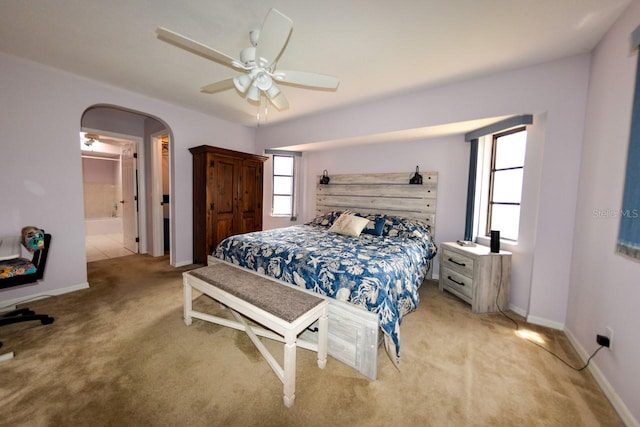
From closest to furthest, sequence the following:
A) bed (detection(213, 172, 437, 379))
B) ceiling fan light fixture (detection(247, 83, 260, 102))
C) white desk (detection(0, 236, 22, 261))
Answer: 1. bed (detection(213, 172, 437, 379))
2. ceiling fan light fixture (detection(247, 83, 260, 102))
3. white desk (detection(0, 236, 22, 261))

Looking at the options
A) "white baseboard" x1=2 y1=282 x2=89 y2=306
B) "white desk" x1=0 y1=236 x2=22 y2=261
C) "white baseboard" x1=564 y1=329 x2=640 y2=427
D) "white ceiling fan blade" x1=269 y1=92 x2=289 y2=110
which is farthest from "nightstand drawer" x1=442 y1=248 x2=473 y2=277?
"white baseboard" x1=2 y1=282 x2=89 y2=306

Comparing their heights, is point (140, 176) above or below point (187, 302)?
above

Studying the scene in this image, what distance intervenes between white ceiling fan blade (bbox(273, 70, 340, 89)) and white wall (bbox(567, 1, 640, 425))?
197 centimetres

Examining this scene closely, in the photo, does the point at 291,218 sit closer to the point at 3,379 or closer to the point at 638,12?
the point at 3,379

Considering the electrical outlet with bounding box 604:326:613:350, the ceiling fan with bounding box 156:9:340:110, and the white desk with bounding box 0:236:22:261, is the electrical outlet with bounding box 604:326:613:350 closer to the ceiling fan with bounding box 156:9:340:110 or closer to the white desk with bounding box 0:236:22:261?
the ceiling fan with bounding box 156:9:340:110

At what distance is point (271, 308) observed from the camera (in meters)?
1.57

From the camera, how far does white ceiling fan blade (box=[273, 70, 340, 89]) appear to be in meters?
1.81

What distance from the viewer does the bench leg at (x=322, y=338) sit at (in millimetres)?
1681

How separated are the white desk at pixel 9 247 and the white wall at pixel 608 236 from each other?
14.9 ft

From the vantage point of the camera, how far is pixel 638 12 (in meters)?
1.50

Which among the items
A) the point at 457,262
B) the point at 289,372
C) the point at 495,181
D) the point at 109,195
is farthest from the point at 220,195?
the point at 109,195

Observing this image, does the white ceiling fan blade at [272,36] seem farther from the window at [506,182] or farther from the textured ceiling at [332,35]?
the window at [506,182]

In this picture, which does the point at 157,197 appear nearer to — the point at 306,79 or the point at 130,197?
the point at 130,197

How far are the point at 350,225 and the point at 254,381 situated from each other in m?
2.07
